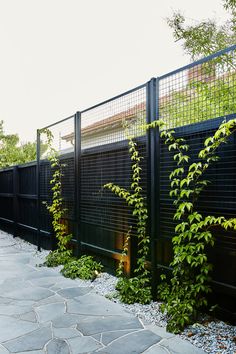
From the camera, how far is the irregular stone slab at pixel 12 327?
2.59 m

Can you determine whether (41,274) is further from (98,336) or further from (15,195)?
(15,195)

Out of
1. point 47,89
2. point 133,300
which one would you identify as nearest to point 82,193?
point 133,300

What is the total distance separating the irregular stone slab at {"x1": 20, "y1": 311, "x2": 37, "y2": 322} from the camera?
2.92m

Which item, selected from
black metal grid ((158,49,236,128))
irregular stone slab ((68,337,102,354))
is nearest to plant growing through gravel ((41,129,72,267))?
irregular stone slab ((68,337,102,354))

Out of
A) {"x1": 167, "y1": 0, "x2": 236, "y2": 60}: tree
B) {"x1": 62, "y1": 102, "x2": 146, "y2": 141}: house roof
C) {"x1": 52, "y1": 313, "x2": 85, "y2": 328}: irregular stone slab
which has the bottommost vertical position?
{"x1": 52, "y1": 313, "x2": 85, "y2": 328}: irregular stone slab

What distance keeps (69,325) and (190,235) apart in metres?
1.36

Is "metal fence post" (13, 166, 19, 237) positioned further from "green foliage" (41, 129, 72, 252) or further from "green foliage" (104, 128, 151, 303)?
"green foliage" (104, 128, 151, 303)

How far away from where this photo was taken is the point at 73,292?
3686 millimetres

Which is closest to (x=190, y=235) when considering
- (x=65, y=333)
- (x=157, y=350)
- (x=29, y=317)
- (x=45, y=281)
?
(x=157, y=350)

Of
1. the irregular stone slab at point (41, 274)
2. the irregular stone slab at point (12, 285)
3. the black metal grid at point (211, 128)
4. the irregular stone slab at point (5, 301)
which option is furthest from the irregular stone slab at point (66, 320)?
the irregular stone slab at point (41, 274)

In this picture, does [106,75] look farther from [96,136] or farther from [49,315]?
[49,315]

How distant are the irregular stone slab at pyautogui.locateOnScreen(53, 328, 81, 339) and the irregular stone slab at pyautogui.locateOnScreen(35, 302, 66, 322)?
271 millimetres

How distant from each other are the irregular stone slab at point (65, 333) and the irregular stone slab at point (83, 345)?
8 cm

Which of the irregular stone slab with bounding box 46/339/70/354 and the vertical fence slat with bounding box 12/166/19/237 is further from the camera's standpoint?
the vertical fence slat with bounding box 12/166/19/237
